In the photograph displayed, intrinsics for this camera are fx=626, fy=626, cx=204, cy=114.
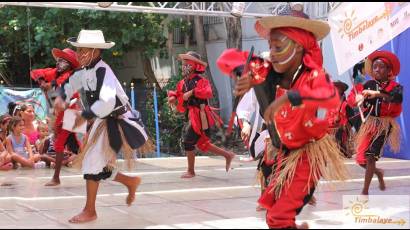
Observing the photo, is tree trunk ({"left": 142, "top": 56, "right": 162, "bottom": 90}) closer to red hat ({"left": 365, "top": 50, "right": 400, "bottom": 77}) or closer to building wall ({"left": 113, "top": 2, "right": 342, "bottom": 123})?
building wall ({"left": 113, "top": 2, "right": 342, "bottom": 123})

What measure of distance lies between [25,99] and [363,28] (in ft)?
22.0

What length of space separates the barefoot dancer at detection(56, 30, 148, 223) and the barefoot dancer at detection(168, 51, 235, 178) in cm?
303

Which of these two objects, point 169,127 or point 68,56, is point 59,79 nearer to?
point 68,56

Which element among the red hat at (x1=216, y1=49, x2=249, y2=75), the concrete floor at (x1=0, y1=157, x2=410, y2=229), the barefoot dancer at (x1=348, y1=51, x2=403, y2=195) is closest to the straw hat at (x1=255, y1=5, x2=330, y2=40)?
the red hat at (x1=216, y1=49, x2=249, y2=75)

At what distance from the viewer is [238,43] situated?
1609cm

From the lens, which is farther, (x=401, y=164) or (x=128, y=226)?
(x=401, y=164)

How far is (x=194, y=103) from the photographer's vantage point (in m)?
9.21

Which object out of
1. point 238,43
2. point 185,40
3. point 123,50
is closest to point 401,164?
point 238,43

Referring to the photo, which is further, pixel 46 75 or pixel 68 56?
pixel 46 75

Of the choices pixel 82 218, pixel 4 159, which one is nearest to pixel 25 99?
pixel 4 159

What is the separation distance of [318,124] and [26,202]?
3762 millimetres

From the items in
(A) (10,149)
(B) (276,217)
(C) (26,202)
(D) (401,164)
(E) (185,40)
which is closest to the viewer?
(B) (276,217)

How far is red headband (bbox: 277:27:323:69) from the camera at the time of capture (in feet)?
15.5

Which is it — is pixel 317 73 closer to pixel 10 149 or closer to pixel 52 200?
pixel 52 200
